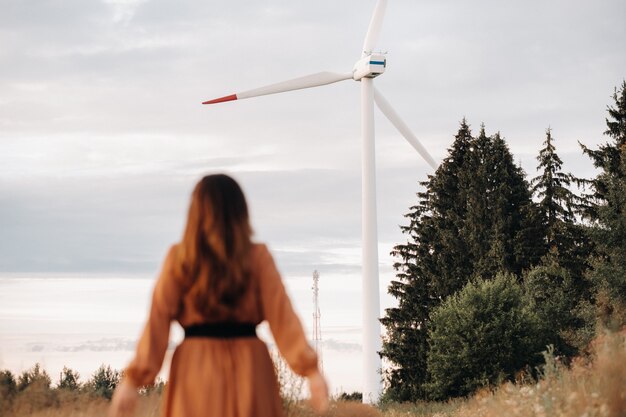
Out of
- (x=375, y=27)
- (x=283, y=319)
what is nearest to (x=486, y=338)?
(x=375, y=27)

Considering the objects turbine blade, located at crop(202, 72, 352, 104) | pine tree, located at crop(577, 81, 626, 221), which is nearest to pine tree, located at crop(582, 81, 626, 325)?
pine tree, located at crop(577, 81, 626, 221)

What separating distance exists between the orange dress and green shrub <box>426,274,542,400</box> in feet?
103

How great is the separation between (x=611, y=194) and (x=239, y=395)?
3979cm

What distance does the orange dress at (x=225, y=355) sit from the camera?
4285 mm

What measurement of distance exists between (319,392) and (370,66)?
3898 centimetres

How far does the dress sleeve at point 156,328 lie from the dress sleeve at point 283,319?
1.51 ft

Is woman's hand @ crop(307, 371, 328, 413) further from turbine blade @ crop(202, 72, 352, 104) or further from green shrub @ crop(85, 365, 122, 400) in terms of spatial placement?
turbine blade @ crop(202, 72, 352, 104)

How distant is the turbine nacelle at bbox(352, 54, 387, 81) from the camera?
1667 inches

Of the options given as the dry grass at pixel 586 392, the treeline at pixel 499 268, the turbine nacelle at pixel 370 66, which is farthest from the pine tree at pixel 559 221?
the dry grass at pixel 586 392

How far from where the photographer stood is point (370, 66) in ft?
139

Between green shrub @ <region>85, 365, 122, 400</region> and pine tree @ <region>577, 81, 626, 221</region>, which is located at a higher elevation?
pine tree @ <region>577, 81, 626, 221</region>

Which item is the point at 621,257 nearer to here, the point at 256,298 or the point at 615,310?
the point at 615,310

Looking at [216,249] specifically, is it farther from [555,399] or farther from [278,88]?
[278,88]

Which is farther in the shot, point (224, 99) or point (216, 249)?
point (224, 99)
